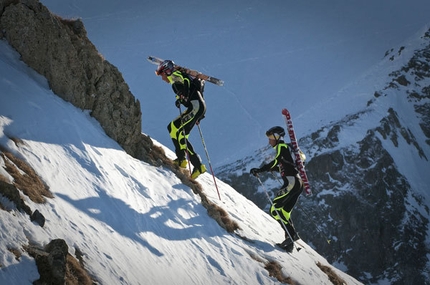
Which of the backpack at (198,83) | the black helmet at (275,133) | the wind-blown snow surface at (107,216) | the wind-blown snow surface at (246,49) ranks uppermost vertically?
the wind-blown snow surface at (246,49)

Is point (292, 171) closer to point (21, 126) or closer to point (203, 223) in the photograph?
point (203, 223)

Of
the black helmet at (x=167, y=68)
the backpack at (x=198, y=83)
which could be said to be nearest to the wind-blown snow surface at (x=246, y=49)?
the backpack at (x=198, y=83)

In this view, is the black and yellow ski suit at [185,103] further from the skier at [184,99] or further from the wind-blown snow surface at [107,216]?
the wind-blown snow surface at [107,216]

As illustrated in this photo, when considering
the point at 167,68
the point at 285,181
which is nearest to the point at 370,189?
the point at 285,181

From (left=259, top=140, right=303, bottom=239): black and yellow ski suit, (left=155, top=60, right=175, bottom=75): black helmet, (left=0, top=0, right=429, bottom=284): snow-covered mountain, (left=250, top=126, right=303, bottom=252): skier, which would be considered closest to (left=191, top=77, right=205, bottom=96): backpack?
(left=155, top=60, right=175, bottom=75): black helmet

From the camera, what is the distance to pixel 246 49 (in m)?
156

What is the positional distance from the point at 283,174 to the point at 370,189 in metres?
88.5

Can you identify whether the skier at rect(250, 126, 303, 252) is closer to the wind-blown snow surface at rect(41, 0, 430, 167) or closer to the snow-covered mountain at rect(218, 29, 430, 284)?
the snow-covered mountain at rect(218, 29, 430, 284)

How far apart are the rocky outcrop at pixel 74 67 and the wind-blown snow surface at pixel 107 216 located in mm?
463

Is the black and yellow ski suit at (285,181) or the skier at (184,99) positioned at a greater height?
the skier at (184,99)

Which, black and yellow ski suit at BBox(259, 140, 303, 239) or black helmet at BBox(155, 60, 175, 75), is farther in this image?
black helmet at BBox(155, 60, 175, 75)

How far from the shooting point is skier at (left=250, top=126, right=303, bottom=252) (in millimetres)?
18922

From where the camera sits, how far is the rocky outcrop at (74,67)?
55.4ft

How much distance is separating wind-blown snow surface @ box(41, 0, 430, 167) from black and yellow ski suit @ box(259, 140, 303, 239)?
91.7 metres
